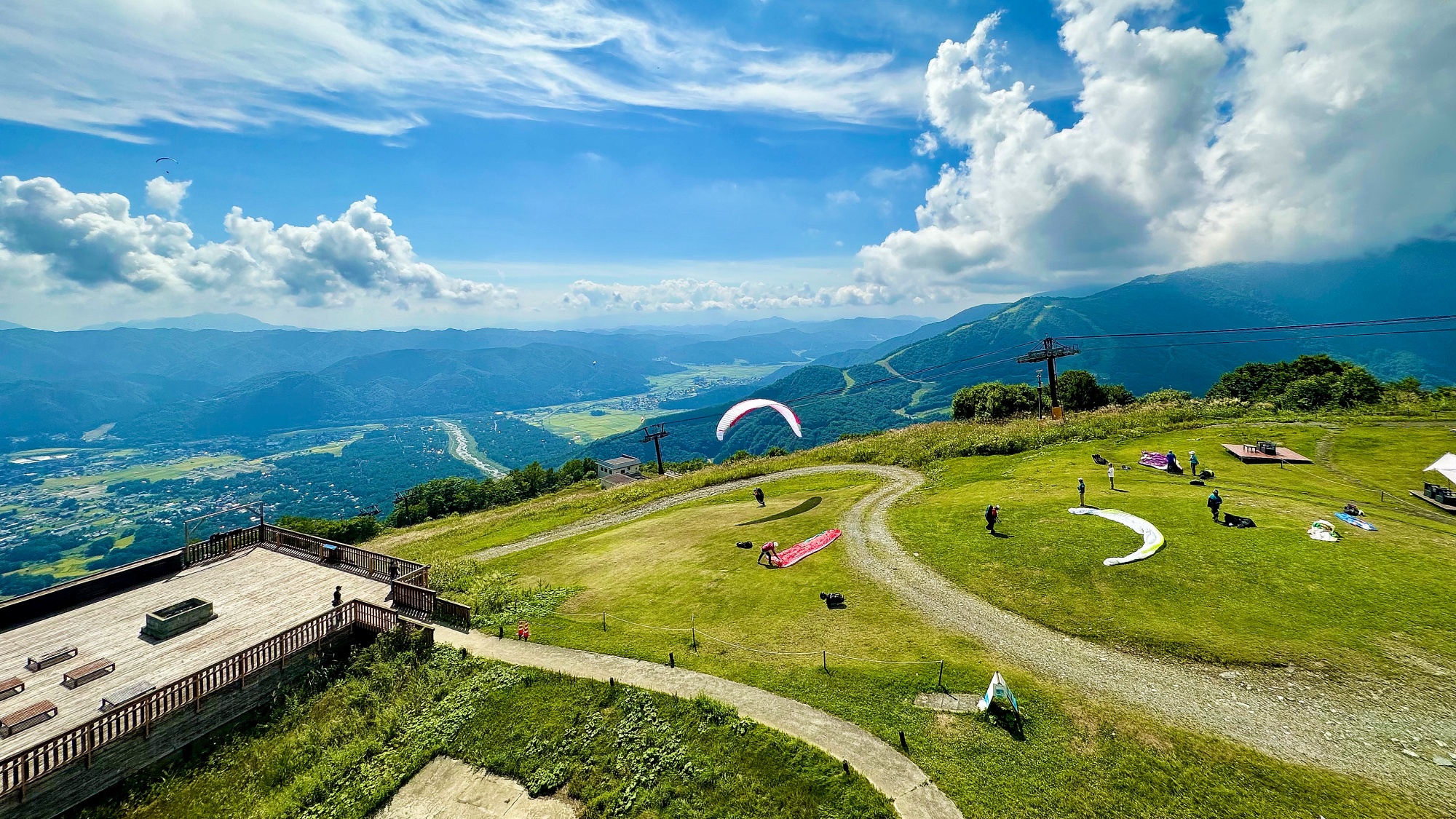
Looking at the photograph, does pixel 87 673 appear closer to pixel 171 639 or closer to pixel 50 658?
pixel 171 639

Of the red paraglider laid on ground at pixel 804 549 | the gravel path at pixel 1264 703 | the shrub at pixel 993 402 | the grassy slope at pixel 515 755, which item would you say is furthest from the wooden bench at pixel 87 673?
the shrub at pixel 993 402

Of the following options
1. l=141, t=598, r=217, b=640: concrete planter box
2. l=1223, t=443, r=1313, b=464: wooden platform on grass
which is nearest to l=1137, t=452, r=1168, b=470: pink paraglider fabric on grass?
l=1223, t=443, r=1313, b=464: wooden platform on grass

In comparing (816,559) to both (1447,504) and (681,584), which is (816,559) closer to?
(681,584)

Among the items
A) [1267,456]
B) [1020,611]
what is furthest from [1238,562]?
[1267,456]

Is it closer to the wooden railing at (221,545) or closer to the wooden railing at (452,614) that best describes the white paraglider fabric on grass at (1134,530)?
the wooden railing at (452,614)

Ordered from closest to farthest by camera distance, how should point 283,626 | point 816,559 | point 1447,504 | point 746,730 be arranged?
point 746,730 → point 283,626 → point 1447,504 → point 816,559

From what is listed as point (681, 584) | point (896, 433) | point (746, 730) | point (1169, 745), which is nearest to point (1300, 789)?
point (1169, 745)
